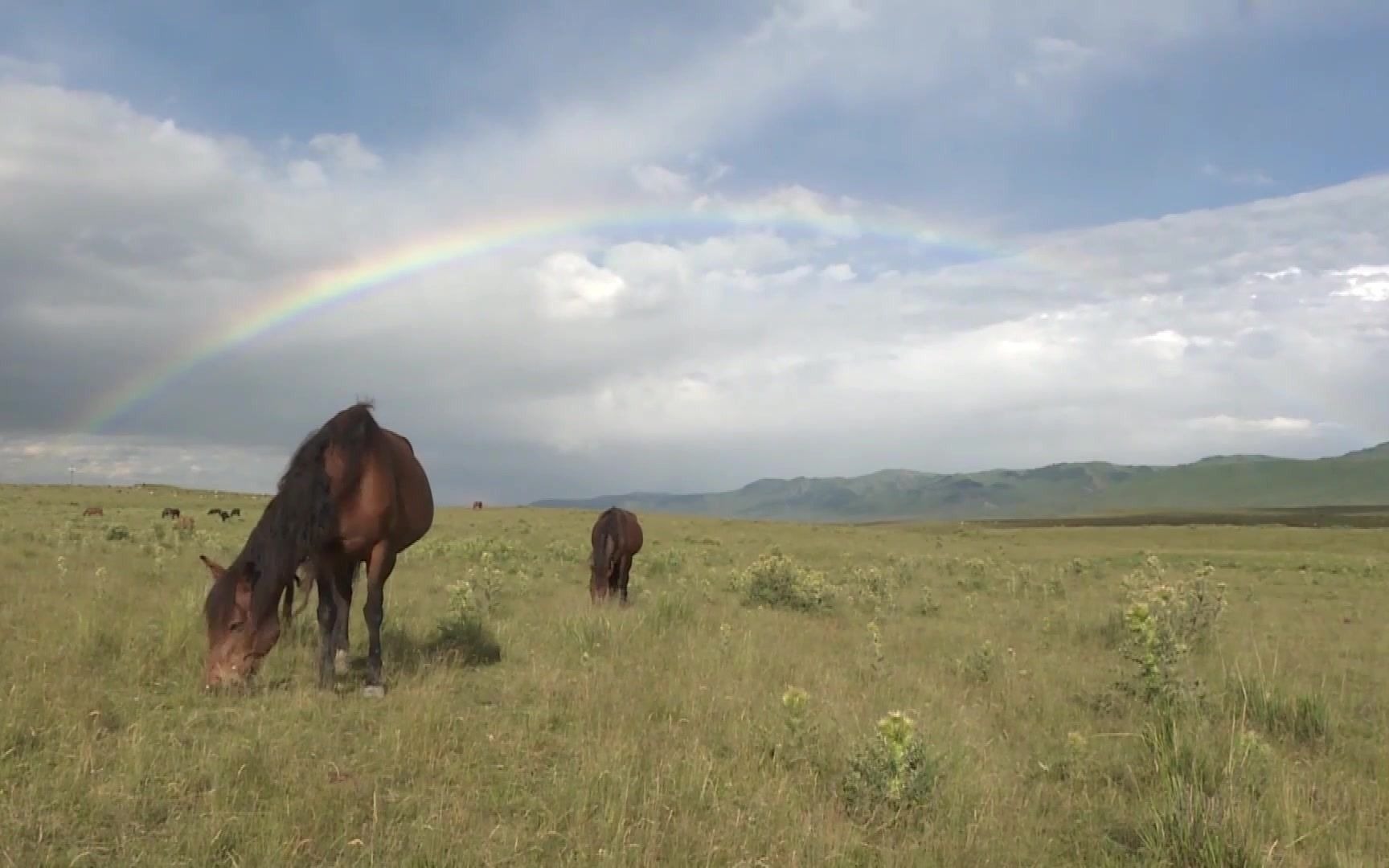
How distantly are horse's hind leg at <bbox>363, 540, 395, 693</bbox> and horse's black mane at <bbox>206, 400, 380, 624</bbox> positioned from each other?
0.46 meters

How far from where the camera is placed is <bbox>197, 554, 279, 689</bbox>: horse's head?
278 inches

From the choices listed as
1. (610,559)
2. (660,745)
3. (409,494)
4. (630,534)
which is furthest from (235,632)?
(630,534)

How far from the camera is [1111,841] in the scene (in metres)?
4.67

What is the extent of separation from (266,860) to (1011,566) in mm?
29187

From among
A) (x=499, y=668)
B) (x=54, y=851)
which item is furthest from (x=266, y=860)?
(x=499, y=668)

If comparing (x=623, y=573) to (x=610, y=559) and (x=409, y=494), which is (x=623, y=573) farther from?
(x=409, y=494)

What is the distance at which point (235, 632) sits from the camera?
721 cm

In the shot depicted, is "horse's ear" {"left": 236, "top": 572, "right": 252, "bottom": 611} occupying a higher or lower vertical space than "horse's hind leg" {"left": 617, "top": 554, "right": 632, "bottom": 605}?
higher

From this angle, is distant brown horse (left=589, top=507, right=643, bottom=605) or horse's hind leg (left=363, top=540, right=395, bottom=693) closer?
horse's hind leg (left=363, top=540, right=395, bottom=693)

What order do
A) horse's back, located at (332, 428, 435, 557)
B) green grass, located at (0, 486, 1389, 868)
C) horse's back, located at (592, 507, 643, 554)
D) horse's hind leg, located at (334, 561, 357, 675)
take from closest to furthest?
green grass, located at (0, 486, 1389, 868)
horse's back, located at (332, 428, 435, 557)
horse's hind leg, located at (334, 561, 357, 675)
horse's back, located at (592, 507, 643, 554)

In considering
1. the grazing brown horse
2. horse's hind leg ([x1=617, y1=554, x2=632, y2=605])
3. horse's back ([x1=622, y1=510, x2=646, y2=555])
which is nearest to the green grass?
the grazing brown horse

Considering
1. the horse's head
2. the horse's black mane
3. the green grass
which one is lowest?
the green grass

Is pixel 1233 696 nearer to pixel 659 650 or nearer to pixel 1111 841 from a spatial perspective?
pixel 1111 841

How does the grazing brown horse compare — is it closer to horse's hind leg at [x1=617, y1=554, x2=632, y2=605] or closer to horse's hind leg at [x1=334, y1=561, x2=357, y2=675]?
horse's hind leg at [x1=334, y1=561, x2=357, y2=675]
